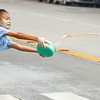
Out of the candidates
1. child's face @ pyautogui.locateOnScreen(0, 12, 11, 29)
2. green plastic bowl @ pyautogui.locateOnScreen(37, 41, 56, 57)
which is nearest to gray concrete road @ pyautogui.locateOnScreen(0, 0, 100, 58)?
child's face @ pyautogui.locateOnScreen(0, 12, 11, 29)

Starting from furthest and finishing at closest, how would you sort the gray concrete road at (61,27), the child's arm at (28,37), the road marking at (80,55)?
the gray concrete road at (61,27) → the road marking at (80,55) → the child's arm at (28,37)

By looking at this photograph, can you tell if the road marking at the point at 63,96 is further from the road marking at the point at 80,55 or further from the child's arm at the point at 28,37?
the road marking at the point at 80,55

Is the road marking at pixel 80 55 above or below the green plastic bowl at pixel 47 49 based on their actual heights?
below

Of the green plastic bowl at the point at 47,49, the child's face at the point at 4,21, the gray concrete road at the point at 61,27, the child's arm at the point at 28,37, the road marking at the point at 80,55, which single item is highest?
the child's face at the point at 4,21

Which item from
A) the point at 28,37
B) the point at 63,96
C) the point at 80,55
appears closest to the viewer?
the point at 28,37

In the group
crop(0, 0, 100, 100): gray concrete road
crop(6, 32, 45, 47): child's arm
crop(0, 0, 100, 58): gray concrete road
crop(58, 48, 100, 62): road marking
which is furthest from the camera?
crop(0, 0, 100, 58): gray concrete road

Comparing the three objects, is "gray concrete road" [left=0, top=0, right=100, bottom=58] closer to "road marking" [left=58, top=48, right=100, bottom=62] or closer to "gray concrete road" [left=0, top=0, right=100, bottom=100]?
"gray concrete road" [left=0, top=0, right=100, bottom=100]

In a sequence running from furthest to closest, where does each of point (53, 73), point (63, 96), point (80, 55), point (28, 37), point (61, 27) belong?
point (61, 27)
point (80, 55)
point (53, 73)
point (63, 96)
point (28, 37)

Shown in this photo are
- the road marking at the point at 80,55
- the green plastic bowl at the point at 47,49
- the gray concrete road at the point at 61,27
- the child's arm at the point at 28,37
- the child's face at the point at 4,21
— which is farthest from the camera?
the gray concrete road at the point at 61,27

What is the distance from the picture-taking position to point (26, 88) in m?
8.12

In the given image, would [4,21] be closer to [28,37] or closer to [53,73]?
[28,37]

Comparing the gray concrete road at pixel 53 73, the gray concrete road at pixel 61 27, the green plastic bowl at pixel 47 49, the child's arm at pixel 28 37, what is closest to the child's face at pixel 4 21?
the child's arm at pixel 28 37

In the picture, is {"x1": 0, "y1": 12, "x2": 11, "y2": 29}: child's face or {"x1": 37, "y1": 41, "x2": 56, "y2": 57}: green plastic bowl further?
{"x1": 0, "y1": 12, "x2": 11, "y2": 29}: child's face

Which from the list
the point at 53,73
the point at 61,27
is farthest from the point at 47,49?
the point at 61,27
